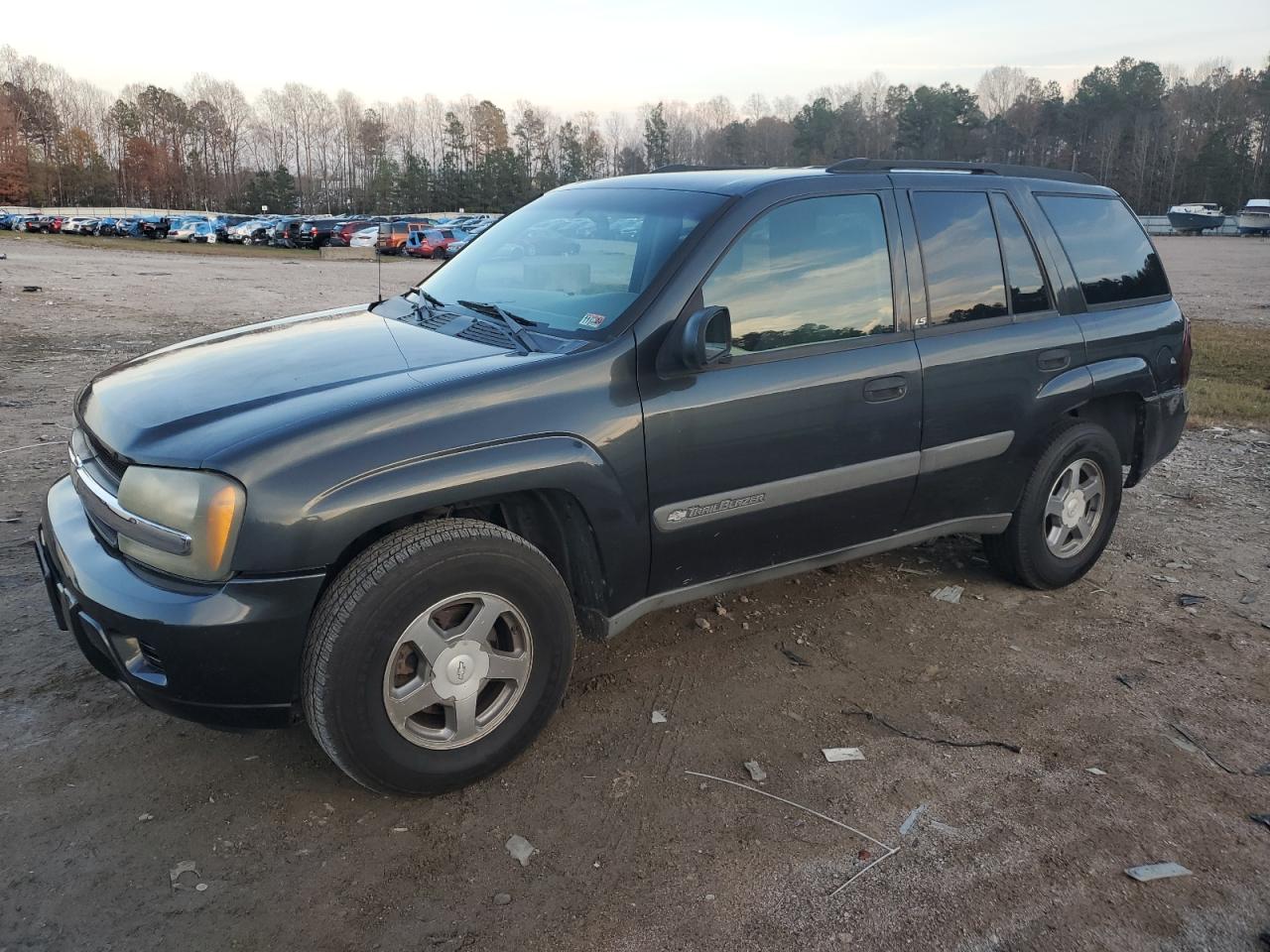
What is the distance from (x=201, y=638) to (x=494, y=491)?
0.90 m

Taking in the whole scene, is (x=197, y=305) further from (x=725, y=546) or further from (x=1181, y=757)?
(x=1181, y=757)

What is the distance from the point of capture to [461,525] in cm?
290

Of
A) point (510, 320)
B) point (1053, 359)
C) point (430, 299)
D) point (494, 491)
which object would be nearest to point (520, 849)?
point (494, 491)

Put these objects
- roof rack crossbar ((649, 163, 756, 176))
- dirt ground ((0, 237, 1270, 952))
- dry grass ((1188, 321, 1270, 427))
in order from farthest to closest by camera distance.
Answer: dry grass ((1188, 321, 1270, 427))
roof rack crossbar ((649, 163, 756, 176))
dirt ground ((0, 237, 1270, 952))

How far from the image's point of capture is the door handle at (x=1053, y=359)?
167 inches

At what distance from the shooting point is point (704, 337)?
3139mm

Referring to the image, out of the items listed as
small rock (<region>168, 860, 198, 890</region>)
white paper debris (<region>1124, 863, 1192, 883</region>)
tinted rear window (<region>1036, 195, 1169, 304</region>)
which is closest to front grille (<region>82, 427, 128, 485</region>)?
small rock (<region>168, 860, 198, 890</region>)

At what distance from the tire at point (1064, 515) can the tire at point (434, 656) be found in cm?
243

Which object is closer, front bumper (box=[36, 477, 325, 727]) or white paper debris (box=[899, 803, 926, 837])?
front bumper (box=[36, 477, 325, 727])

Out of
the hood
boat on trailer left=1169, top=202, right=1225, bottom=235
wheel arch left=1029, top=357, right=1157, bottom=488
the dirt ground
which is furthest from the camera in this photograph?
boat on trailer left=1169, top=202, right=1225, bottom=235

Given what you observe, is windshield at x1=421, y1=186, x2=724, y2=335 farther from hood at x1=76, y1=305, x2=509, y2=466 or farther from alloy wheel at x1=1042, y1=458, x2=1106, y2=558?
alloy wheel at x1=1042, y1=458, x2=1106, y2=558

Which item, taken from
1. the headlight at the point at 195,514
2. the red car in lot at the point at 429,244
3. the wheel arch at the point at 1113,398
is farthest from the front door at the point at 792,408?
the red car in lot at the point at 429,244

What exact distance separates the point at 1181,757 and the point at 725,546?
1.74m

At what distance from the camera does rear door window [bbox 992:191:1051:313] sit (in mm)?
4238
